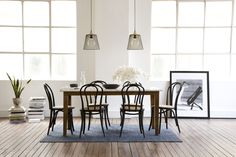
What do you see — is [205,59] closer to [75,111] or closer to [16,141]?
[75,111]

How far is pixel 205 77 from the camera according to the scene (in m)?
7.34

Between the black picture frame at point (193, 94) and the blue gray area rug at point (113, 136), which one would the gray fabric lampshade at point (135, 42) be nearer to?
the blue gray area rug at point (113, 136)

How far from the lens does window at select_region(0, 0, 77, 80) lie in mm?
7426

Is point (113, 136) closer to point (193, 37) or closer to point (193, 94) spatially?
point (193, 94)

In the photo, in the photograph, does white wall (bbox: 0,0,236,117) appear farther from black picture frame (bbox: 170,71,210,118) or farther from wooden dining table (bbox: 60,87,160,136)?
wooden dining table (bbox: 60,87,160,136)

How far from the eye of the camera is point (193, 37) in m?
7.56

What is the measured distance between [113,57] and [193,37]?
2.18 metres

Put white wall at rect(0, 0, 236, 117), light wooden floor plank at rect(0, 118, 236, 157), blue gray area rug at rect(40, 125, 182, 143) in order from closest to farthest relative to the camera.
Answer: light wooden floor plank at rect(0, 118, 236, 157), blue gray area rug at rect(40, 125, 182, 143), white wall at rect(0, 0, 236, 117)

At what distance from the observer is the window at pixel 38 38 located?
743cm

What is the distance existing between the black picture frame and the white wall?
0.22 meters

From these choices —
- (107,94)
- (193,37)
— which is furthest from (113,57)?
(193,37)

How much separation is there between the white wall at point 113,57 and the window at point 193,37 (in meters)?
0.32

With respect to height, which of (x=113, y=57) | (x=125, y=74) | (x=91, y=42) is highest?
(x=91, y=42)

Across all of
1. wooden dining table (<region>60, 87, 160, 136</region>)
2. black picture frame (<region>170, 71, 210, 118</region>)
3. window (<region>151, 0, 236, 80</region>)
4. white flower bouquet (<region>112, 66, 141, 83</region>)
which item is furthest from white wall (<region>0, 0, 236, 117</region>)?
wooden dining table (<region>60, 87, 160, 136</region>)
